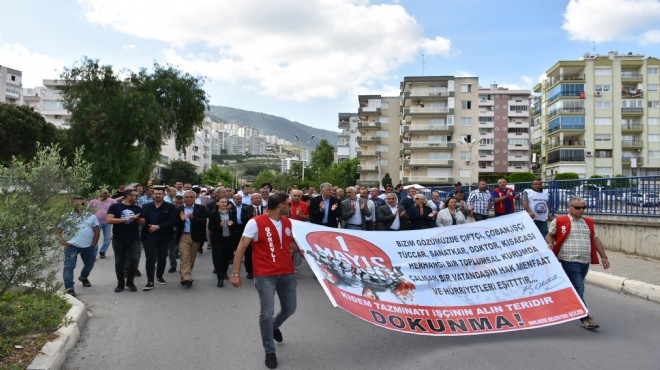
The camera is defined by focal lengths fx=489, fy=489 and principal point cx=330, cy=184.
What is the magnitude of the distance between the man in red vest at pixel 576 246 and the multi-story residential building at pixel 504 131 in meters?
91.6

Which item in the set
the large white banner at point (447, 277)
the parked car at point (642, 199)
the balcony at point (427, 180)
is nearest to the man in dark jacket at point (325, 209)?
the large white banner at point (447, 277)

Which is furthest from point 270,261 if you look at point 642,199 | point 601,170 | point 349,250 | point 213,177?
point 213,177

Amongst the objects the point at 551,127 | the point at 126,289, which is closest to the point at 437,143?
the point at 551,127

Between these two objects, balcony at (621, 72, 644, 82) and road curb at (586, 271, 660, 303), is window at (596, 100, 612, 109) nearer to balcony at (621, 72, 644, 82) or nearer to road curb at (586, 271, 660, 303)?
balcony at (621, 72, 644, 82)

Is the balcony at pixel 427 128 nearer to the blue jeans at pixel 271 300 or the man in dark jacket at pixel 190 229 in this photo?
the man in dark jacket at pixel 190 229

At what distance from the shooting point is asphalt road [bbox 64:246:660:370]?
17.2ft

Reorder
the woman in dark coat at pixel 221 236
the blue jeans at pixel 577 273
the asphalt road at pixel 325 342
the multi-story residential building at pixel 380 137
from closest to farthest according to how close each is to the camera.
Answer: the asphalt road at pixel 325 342, the blue jeans at pixel 577 273, the woman in dark coat at pixel 221 236, the multi-story residential building at pixel 380 137

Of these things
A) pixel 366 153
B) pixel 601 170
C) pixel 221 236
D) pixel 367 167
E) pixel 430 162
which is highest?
pixel 366 153

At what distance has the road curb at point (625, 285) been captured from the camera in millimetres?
8344

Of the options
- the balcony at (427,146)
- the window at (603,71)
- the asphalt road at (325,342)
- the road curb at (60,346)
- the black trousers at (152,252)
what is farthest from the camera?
the balcony at (427,146)

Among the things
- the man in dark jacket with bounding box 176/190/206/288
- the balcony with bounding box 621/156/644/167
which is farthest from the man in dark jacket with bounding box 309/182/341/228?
the balcony with bounding box 621/156/644/167

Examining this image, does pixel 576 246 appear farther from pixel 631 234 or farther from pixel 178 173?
pixel 178 173

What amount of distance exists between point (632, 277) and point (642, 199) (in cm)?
376

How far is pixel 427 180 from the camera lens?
8025 centimetres
